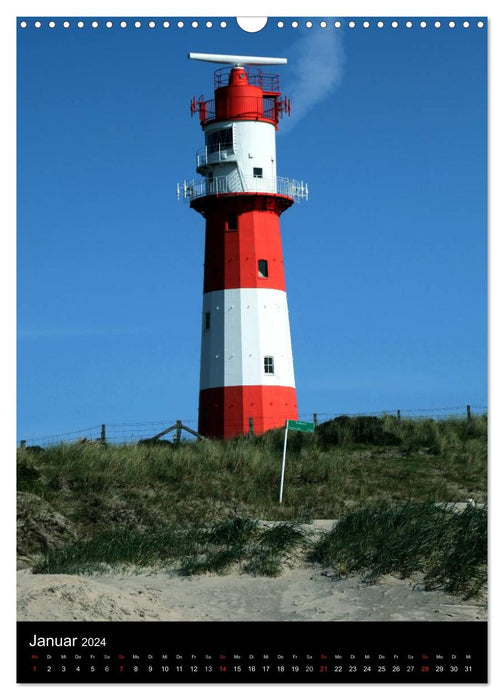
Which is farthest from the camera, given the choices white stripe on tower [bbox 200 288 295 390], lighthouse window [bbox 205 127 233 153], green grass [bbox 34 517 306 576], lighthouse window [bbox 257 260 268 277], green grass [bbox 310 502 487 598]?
lighthouse window [bbox 205 127 233 153]

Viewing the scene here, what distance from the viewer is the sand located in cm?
870

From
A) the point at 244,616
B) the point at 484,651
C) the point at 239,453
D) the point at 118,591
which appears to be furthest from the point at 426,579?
the point at 239,453

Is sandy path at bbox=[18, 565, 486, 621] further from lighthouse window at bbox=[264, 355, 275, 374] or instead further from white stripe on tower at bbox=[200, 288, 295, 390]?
lighthouse window at bbox=[264, 355, 275, 374]

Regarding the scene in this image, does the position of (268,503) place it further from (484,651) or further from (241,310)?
(484,651)

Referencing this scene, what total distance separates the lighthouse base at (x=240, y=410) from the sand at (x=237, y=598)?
15378 millimetres

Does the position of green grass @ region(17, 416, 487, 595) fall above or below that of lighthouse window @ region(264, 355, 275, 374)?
below

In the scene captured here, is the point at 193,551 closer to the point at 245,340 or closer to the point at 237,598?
the point at 237,598

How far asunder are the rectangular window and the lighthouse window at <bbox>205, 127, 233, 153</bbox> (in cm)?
215

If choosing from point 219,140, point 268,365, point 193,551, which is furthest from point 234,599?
point 219,140

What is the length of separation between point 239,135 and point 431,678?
2475cm

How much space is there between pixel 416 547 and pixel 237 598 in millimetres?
2205

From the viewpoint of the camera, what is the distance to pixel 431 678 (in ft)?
19.1

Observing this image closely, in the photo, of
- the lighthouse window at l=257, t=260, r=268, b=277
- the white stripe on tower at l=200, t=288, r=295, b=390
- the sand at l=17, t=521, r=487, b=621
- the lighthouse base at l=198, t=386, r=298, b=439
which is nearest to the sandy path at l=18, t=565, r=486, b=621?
the sand at l=17, t=521, r=487, b=621

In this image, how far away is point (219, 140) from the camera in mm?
29391
